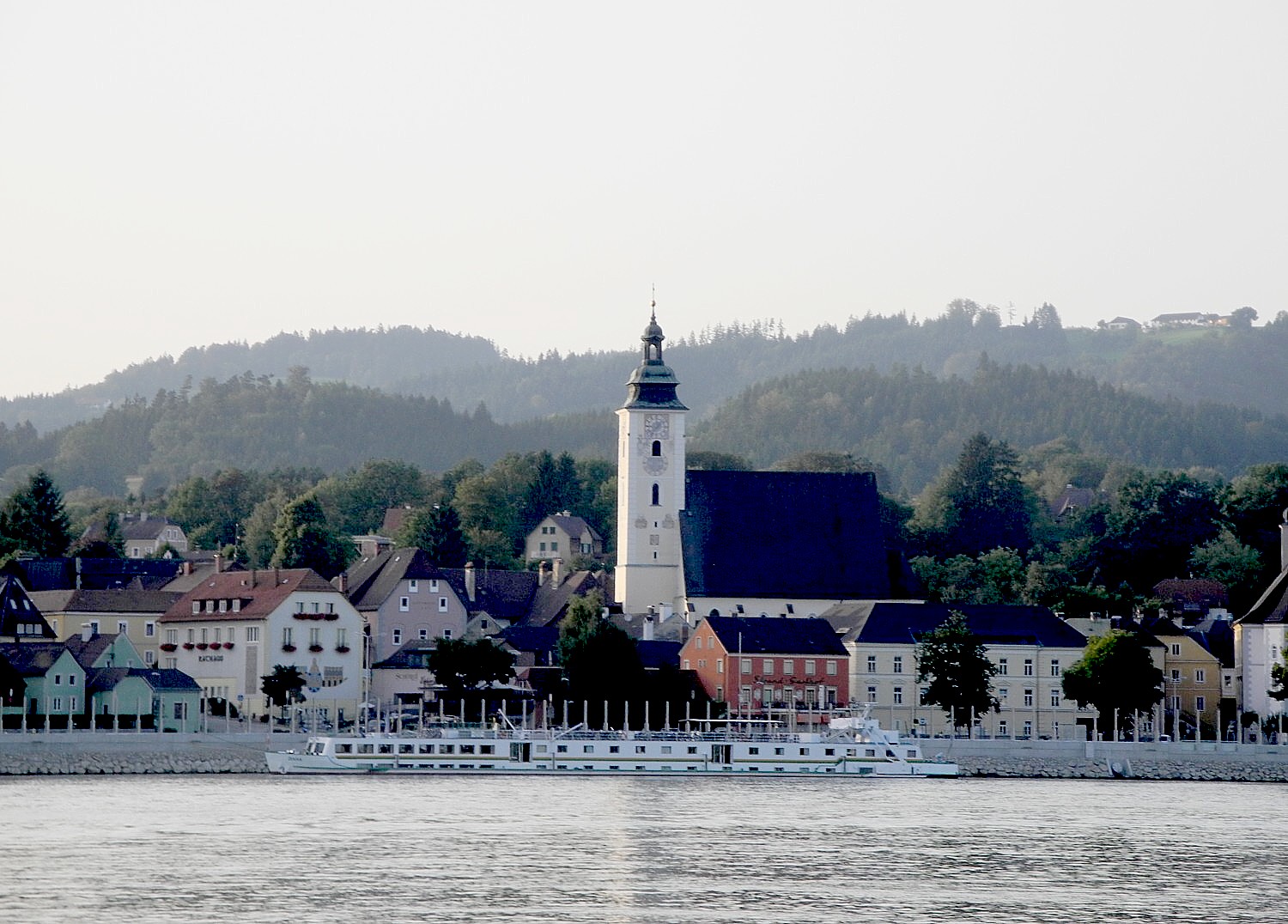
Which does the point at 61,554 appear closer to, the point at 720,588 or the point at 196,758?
the point at 720,588

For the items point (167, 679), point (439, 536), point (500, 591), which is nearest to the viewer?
point (167, 679)

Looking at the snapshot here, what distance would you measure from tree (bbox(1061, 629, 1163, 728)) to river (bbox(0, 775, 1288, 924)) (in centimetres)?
1960

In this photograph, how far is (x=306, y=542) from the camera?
5054 inches

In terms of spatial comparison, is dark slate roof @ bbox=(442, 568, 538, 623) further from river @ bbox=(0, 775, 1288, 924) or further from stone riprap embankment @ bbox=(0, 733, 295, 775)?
river @ bbox=(0, 775, 1288, 924)

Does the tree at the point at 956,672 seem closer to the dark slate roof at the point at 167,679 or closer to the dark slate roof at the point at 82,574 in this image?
the dark slate roof at the point at 167,679

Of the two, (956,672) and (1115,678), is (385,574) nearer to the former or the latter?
(956,672)

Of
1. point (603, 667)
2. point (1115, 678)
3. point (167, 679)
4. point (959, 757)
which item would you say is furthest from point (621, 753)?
point (1115, 678)

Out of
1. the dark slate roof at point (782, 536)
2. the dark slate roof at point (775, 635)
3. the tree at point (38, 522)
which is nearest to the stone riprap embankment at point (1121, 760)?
the dark slate roof at point (775, 635)

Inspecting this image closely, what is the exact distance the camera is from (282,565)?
126375 mm

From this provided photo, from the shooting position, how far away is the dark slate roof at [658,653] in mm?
103250

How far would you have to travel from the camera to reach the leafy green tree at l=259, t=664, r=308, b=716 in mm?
98938

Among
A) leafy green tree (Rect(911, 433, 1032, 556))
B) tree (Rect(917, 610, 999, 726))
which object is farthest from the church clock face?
leafy green tree (Rect(911, 433, 1032, 556))

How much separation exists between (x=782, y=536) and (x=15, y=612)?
34.0 m

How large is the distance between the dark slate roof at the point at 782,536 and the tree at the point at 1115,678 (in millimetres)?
17505
